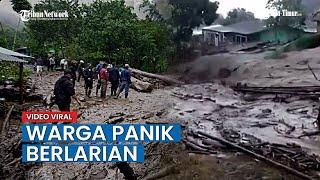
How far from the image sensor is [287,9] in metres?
31.4

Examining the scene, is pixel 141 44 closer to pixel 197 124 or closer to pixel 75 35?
pixel 75 35

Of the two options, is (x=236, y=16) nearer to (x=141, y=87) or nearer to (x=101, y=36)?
Result: (x=101, y=36)

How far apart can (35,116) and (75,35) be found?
1697cm

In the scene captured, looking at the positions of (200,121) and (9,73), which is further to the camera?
(9,73)

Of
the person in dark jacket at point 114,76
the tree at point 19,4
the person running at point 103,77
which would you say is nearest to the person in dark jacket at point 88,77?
the person running at point 103,77

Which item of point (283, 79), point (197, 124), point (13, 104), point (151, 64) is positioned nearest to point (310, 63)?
point (283, 79)

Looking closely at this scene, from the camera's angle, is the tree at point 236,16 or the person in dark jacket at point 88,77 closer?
the person in dark jacket at point 88,77

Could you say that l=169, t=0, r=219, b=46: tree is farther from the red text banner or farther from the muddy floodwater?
the red text banner

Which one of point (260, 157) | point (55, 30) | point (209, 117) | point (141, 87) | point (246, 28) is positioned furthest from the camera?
point (246, 28)

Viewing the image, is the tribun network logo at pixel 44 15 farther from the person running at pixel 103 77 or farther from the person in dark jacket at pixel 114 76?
the person in dark jacket at pixel 114 76

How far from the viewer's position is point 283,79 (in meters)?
17.5

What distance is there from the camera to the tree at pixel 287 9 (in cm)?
3120

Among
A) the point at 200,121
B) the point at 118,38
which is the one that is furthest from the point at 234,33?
the point at 200,121

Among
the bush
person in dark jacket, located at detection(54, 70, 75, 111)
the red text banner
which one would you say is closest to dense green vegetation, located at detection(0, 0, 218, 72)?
the bush
